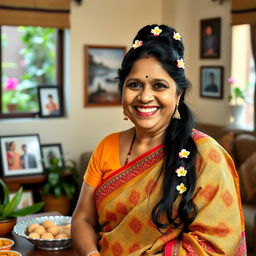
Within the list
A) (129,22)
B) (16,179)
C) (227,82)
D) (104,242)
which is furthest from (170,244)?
(129,22)

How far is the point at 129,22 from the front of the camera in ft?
17.6

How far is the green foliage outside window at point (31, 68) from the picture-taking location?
5.08 metres

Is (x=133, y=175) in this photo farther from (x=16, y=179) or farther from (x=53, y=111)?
(x=53, y=111)

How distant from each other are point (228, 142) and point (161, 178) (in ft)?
9.61

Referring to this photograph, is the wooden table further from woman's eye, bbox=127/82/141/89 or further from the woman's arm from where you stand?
woman's eye, bbox=127/82/141/89

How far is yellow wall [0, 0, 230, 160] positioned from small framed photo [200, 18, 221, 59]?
51mm

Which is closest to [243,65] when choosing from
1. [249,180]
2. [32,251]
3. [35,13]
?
[249,180]

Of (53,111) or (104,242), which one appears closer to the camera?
(104,242)

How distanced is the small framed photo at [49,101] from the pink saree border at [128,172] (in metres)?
3.32

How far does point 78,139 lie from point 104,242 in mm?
3411

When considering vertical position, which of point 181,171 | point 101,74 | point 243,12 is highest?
point 243,12

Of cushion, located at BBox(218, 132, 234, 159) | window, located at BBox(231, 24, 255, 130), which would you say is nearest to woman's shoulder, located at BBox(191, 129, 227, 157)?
cushion, located at BBox(218, 132, 234, 159)

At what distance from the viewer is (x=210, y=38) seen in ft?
16.8

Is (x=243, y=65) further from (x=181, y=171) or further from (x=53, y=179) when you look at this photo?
(x=181, y=171)
